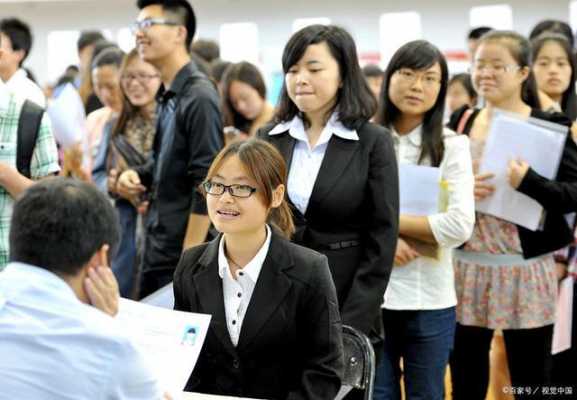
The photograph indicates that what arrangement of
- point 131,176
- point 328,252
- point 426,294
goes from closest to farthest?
1. point 328,252
2. point 426,294
3. point 131,176

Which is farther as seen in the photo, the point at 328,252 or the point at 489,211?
the point at 489,211

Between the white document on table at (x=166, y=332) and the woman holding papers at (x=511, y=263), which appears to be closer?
the white document on table at (x=166, y=332)

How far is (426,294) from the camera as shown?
9.14 feet

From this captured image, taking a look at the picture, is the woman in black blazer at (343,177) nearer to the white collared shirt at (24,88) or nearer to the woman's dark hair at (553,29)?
the white collared shirt at (24,88)

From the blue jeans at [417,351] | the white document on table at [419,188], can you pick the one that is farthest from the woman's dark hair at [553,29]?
the blue jeans at [417,351]

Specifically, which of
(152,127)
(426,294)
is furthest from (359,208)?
(152,127)

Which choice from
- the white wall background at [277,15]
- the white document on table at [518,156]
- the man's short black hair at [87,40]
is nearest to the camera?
the white document on table at [518,156]

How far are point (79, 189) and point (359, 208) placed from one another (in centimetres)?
119

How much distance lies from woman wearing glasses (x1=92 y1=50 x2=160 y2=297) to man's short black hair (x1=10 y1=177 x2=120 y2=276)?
2.37 m

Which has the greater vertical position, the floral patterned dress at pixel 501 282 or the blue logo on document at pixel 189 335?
the blue logo on document at pixel 189 335

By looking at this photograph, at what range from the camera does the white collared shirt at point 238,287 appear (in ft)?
6.85

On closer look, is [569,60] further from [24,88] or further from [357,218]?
[24,88]

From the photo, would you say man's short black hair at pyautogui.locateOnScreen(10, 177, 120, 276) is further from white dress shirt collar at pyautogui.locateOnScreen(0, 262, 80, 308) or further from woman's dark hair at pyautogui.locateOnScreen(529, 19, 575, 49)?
woman's dark hair at pyautogui.locateOnScreen(529, 19, 575, 49)

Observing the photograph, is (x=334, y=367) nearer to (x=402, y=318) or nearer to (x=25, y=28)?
(x=402, y=318)
